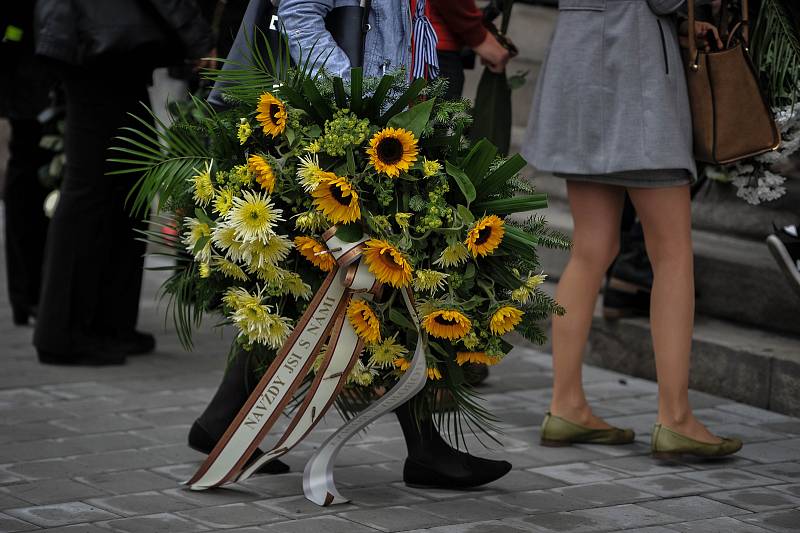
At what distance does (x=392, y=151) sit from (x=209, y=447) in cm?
122

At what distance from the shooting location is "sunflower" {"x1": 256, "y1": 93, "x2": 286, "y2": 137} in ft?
11.3

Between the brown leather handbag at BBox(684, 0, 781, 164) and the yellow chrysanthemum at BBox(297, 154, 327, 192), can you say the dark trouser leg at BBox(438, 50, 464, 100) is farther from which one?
the yellow chrysanthemum at BBox(297, 154, 327, 192)

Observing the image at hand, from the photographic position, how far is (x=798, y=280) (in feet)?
14.8

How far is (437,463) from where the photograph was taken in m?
3.86

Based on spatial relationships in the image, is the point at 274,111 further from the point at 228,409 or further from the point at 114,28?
the point at 114,28

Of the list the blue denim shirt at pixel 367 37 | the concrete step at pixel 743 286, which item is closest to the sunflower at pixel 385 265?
the blue denim shirt at pixel 367 37

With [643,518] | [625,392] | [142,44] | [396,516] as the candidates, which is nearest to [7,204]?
[142,44]

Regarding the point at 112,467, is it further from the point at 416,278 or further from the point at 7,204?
the point at 7,204

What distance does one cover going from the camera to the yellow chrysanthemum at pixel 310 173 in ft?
11.1

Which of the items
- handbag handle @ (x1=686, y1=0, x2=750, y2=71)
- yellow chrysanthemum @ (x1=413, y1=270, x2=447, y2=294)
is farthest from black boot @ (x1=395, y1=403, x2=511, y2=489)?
handbag handle @ (x1=686, y1=0, x2=750, y2=71)

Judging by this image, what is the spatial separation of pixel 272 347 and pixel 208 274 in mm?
258

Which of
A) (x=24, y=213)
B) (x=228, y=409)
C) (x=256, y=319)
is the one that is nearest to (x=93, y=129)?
(x=24, y=213)

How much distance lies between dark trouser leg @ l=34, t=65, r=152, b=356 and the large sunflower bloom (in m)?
2.53

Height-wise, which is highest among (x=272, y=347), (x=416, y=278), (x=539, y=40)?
(x=539, y=40)
